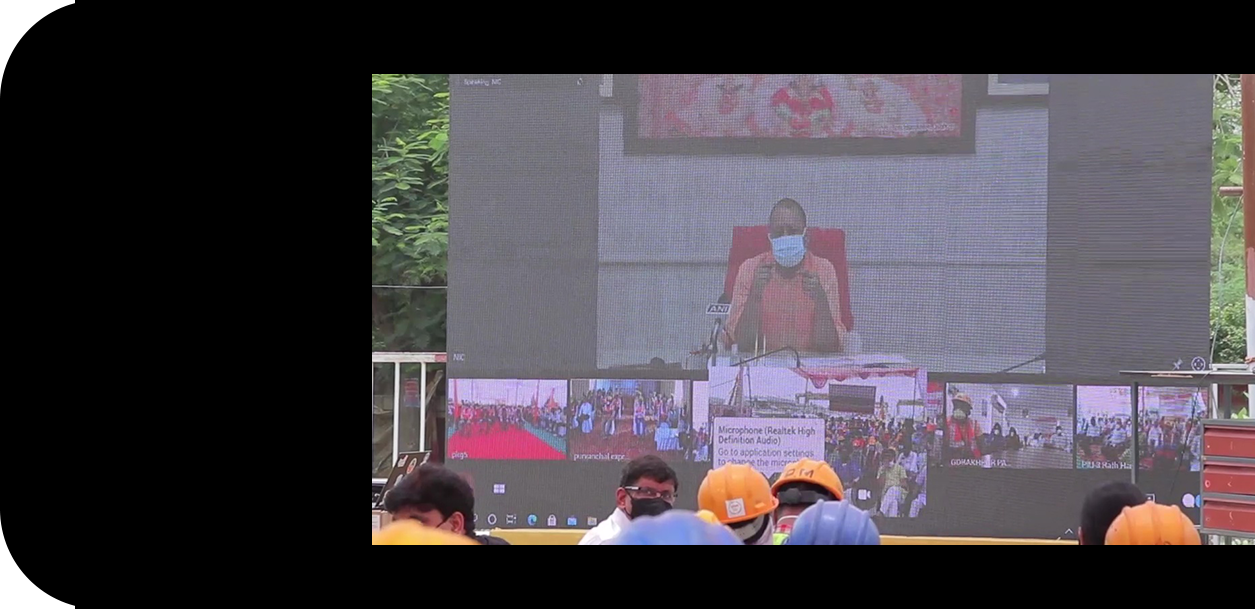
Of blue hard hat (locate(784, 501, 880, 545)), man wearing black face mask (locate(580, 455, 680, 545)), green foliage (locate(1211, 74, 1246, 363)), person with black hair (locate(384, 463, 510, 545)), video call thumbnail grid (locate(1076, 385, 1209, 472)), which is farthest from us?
green foliage (locate(1211, 74, 1246, 363))

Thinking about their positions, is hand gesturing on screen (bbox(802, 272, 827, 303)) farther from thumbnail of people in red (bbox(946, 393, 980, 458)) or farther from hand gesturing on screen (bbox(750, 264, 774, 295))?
thumbnail of people in red (bbox(946, 393, 980, 458))

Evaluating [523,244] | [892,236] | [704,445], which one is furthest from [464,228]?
[892,236]

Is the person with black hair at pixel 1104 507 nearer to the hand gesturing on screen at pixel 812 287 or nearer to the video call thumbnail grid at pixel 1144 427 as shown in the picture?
the video call thumbnail grid at pixel 1144 427

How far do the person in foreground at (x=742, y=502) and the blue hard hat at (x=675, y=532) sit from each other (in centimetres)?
212

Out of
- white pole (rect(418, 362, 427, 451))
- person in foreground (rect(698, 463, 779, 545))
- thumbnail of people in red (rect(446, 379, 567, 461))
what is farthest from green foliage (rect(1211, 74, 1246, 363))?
person in foreground (rect(698, 463, 779, 545))

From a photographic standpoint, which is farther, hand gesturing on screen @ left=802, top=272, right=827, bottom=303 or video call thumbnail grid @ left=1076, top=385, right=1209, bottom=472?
hand gesturing on screen @ left=802, top=272, right=827, bottom=303

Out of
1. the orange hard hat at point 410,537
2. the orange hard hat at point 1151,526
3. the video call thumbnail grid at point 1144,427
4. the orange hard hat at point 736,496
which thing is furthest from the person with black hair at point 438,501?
the video call thumbnail grid at point 1144,427

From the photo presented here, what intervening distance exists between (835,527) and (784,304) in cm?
625

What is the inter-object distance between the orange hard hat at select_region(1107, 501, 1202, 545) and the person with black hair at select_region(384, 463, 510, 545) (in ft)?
5.36

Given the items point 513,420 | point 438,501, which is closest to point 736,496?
point 438,501

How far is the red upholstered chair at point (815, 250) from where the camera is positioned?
326 inches

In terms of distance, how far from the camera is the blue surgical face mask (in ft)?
27.2

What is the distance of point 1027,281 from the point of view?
812 cm

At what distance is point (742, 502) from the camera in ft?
11.8
